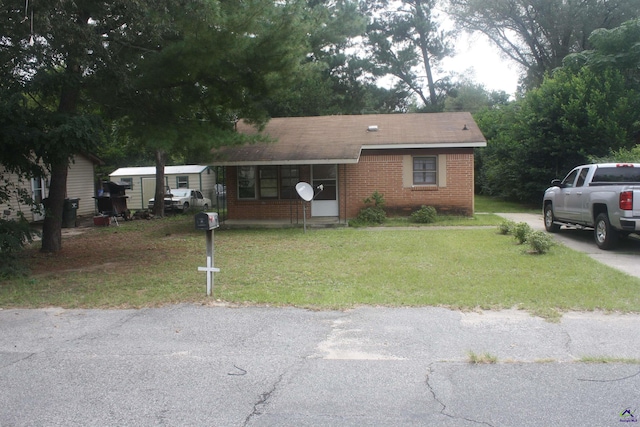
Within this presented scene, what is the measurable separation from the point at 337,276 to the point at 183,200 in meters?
18.8

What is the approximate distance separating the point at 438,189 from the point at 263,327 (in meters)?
13.4

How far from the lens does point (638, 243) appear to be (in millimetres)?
12734

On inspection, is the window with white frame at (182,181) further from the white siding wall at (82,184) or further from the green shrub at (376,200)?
the green shrub at (376,200)

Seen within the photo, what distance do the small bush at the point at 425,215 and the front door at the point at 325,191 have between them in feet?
9.30

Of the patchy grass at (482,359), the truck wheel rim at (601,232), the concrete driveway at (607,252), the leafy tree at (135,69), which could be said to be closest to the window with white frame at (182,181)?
the leafy tree at (135,69)

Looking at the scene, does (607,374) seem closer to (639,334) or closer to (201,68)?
(639,334)

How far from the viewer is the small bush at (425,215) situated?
17688 millimetres

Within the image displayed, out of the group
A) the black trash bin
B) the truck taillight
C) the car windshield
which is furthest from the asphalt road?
the car windshield

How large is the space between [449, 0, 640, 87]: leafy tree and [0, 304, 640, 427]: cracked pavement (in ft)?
99.7

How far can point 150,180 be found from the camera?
3052 centimetres

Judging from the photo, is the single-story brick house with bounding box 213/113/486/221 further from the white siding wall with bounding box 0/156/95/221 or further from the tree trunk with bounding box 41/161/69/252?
the white siding wall with bounding box 0/156/95/221

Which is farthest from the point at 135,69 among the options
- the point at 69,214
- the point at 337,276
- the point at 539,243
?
the point at 69,214

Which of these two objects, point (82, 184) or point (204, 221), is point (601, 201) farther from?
point (82, 184)

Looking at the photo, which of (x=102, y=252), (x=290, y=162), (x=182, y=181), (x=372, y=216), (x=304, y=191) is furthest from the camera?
(x=182, y=181)
